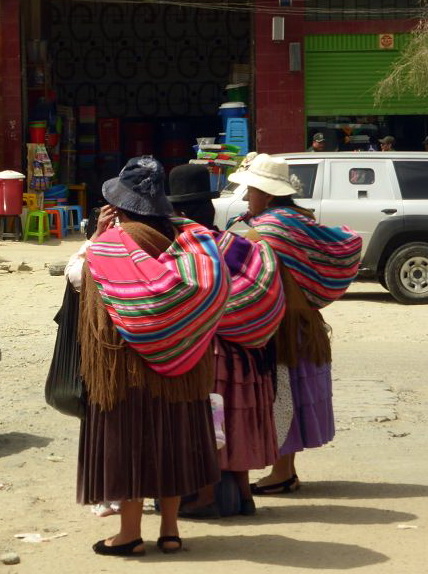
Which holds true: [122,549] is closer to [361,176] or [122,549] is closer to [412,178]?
[361,176]

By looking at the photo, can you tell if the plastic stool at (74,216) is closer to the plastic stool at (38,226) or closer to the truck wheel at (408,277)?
the plastic stool at (38,226)

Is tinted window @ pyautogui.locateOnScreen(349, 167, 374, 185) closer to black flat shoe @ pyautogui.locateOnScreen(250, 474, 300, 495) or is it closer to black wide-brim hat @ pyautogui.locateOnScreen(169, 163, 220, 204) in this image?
black flat shoe @ pyautogui.locateOnScreen(250, 474, 300, 495)

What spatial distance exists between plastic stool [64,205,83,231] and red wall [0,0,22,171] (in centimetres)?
118

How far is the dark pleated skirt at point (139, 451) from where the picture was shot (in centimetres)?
526

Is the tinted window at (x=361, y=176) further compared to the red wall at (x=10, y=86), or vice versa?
the red wall at (x=10, y=86)

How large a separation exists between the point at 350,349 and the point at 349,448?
3658 mm

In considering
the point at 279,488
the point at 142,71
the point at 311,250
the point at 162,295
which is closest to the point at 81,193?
the point at 142,71

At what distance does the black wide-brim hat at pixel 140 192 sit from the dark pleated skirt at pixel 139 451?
30.2 inches

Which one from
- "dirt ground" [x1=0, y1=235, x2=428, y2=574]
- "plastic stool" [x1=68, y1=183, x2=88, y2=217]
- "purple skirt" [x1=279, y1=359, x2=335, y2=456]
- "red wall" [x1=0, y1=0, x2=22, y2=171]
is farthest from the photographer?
"plastic stool" [x1=68, y1=183, x2=88, y2=217]

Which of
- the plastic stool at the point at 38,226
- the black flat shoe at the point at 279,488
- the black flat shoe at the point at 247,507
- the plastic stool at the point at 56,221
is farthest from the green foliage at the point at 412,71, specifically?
the black flat shoe at the point at 247,507

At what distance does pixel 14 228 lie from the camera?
21.9m

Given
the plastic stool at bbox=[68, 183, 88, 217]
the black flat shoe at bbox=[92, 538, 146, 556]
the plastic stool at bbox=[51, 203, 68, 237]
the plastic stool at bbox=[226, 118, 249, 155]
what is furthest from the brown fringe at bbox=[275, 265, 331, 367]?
the plastic stool at bbox=[68, 183, 88, 217]

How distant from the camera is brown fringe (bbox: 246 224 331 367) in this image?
21.6 feet

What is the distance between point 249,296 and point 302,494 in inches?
51.6
